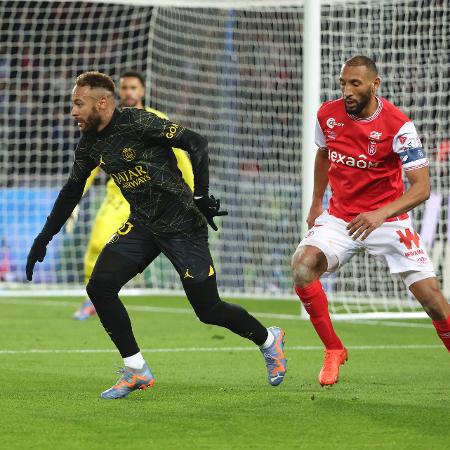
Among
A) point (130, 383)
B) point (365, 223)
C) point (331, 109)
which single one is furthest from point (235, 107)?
point (130, 383)

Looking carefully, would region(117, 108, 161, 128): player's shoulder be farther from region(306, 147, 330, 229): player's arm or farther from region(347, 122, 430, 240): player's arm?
region(306, 147, 330, 229): player's arm

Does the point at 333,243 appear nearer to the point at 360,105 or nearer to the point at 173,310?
the point at 360,105

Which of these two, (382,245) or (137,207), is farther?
(382,245)

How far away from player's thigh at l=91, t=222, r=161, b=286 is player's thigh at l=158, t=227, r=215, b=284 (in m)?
0.09

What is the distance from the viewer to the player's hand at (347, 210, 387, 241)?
662 centimetres

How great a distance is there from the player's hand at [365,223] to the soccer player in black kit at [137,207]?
28.6 inches

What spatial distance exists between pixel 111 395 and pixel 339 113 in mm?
2168

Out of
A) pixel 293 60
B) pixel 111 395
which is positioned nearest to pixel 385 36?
pixel 293 60

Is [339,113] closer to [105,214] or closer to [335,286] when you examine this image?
[105,214]

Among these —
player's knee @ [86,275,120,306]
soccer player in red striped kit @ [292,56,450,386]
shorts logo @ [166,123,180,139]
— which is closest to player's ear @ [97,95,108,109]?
shorts logo @ [166,123,180,139]

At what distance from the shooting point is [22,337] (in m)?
10.4

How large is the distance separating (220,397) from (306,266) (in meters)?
1.02

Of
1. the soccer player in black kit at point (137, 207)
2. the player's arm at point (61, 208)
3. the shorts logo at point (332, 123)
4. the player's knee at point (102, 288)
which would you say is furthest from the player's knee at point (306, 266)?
the player's arm at point (61, 208)

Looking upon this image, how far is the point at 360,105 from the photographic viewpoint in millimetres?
7082
